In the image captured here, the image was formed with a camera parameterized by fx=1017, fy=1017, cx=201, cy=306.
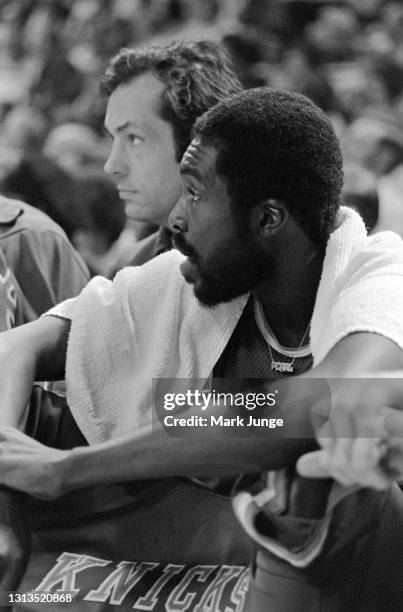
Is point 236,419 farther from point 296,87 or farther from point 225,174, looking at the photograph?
point 296,87

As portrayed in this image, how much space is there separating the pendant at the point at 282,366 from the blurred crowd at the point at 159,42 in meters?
0.88

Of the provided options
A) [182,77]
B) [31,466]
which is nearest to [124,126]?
[182,77]

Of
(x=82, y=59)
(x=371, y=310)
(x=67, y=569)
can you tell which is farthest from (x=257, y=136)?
(x=82, y=59)

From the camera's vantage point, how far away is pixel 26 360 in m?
1.31

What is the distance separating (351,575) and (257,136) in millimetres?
509

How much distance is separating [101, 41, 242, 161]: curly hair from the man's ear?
1.81 ft

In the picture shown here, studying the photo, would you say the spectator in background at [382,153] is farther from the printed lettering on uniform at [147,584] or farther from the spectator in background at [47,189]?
the printed lettering on uniform at [147,584]

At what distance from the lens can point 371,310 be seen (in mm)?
1024

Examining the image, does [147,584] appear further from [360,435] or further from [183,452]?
[360,435]

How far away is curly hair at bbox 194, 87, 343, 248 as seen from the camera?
118 centimetres

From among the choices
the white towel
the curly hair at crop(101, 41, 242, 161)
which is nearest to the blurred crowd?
the curly hair at crop(101, 41, 242, 161)

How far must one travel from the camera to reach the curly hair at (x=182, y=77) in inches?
68.7

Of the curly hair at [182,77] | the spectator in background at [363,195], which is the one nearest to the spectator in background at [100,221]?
the spectator in background at [363,195]

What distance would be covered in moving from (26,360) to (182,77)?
69 cm
